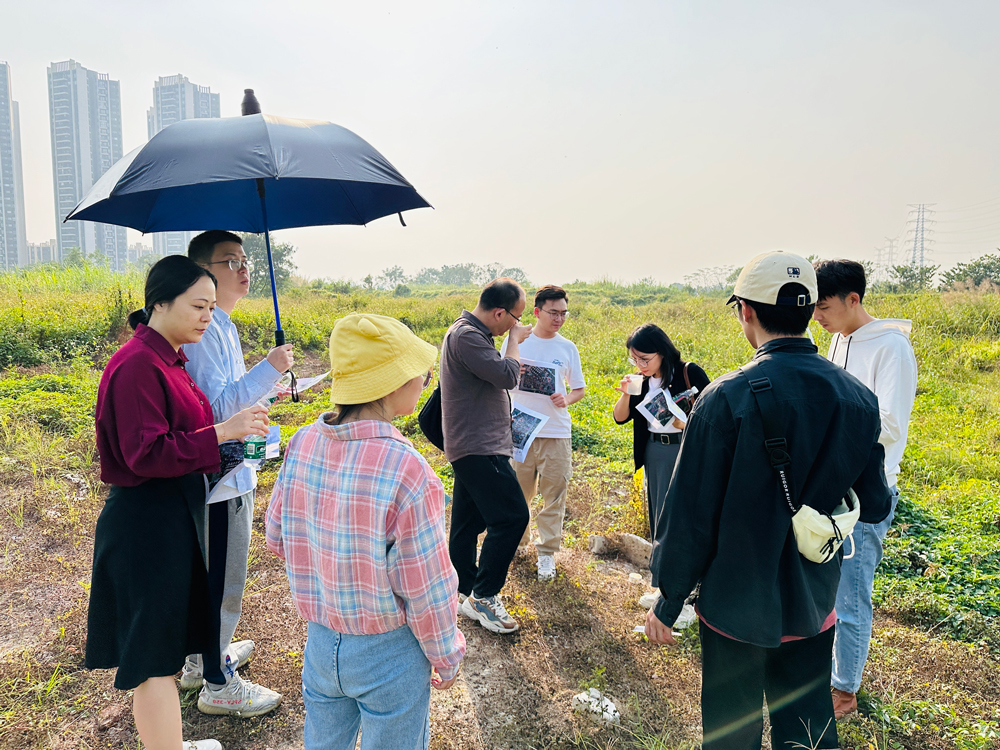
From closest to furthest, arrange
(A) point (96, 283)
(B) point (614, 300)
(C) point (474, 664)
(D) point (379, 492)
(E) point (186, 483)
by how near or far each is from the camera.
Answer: (D) point (379, 492), (E) point (186, 483), (C) point (474, 664), (A) point (96, 283), (B) point (614, 300)

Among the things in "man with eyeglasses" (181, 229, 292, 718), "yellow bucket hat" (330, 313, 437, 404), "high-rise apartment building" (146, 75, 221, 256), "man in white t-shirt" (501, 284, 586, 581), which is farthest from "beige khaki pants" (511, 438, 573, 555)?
"high-rise apartment building" (146, 75, 221, 256)

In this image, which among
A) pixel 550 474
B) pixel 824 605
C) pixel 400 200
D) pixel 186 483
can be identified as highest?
pixel 400 200

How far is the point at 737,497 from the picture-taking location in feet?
5.28

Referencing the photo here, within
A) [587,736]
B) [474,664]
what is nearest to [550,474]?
[474,664]

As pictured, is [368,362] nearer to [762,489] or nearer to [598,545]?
[762,489]

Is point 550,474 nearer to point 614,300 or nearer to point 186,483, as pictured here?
point 186,483

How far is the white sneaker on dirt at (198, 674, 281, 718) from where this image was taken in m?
2.41

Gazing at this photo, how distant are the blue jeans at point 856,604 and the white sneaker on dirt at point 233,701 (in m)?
2.34

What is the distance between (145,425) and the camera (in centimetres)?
182

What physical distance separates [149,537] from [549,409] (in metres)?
2.30

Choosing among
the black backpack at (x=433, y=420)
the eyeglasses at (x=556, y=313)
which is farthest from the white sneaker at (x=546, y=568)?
the eyeglasses at (x=556, y=313)

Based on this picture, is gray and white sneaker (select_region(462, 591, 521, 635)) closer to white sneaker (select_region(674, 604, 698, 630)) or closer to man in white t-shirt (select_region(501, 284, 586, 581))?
man in white t-shirt (select_region(501, 284, 586, 581))

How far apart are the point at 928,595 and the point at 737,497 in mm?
2668

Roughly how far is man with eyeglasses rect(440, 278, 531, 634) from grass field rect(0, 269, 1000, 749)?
1.18 feet
